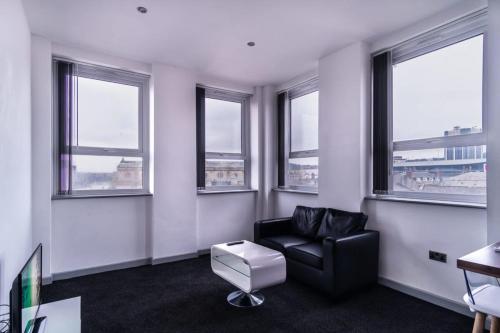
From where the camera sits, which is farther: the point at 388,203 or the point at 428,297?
the point at 388,203

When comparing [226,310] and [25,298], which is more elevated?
[25,298]

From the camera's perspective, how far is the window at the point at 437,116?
2.58 m

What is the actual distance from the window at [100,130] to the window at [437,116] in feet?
10.8

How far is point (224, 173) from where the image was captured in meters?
4.89

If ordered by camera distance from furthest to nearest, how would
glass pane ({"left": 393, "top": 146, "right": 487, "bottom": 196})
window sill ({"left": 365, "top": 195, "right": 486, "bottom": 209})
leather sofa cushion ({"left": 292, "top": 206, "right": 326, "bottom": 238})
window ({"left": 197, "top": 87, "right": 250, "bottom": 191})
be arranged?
window ({"left": 197, "top": 87, "right": 250, "bottom": 191})
leather sofa cushion ({"left": 292, "top": 206, "right": 326, "bottom": 238})
glass pane ({"left": 393, "top": 146, "right": 487, "bottom": 196})
window sill ({"left": 365, "top": 195, "right": 486, "bottom": 209})

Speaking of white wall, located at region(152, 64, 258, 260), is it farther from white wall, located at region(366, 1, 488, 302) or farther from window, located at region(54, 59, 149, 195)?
white wall, located at region(366, 1, 488, 302)

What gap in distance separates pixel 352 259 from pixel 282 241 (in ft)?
2.98

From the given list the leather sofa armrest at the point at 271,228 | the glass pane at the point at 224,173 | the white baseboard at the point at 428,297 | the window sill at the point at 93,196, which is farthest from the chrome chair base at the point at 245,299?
the glass pane at the point at 224,173

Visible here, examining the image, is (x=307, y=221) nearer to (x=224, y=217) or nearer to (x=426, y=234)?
(x=426, y=234)

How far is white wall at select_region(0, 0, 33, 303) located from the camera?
1946 millimetres

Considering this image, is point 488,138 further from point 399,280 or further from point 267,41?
point 267,41

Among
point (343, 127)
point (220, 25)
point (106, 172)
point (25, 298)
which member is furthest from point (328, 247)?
point (106, 172)

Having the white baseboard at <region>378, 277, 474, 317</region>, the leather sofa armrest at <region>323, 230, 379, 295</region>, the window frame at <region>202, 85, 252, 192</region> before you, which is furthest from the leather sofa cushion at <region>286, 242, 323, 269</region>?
the window frame at <region>202, 85, 252, 192</region>

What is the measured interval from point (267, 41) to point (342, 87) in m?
1.12
